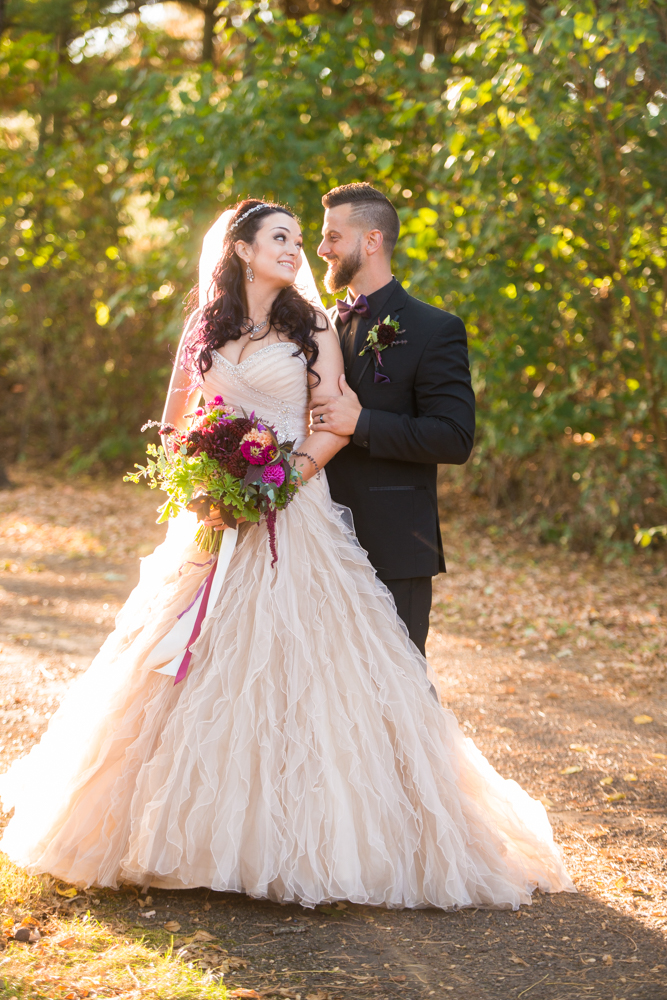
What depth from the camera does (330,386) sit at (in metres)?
3.08

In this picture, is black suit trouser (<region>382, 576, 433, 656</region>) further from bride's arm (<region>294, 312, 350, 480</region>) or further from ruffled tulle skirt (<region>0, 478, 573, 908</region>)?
bride's arm (<region>294, 312, 350, 480</region>)

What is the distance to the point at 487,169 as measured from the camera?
267 inches

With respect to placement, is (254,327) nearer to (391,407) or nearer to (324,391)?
(324,391)

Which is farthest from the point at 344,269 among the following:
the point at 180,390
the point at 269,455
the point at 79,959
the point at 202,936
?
the point at 79,959

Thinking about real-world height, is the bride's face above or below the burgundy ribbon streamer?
above

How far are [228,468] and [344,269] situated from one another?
38.8 inches

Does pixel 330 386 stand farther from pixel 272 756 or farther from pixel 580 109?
pixel 580 109

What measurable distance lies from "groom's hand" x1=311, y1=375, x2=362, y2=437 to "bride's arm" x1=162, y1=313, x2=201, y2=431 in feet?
1.60

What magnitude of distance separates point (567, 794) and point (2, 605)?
4651 mm

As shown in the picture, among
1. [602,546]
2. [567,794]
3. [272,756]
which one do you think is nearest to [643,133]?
[602,546]

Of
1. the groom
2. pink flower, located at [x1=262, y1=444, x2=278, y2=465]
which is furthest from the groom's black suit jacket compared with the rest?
pink flower, located at [x1=262, y1=444, x2=278, y2=465]

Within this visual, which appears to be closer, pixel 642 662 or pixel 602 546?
pixel 642 662

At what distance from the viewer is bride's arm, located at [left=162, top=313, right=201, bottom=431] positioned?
319 centimetres

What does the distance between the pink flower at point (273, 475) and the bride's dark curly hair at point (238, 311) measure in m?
0.45
